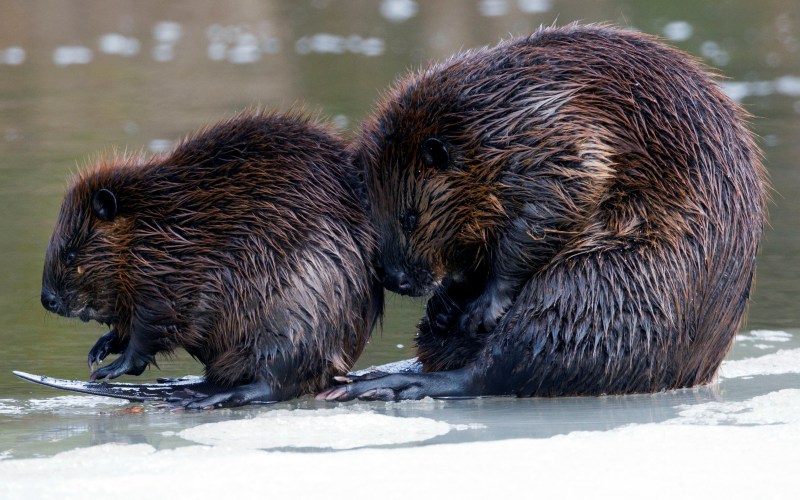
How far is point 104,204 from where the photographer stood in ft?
14.3

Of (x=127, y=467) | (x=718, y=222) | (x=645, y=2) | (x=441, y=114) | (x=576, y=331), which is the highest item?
(x=645, y=2)

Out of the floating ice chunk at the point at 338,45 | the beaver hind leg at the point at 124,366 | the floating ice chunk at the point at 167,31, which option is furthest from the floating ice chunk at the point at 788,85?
the beaver hind leg at the point at 124,366

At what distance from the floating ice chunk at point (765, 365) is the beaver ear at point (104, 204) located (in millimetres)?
2177

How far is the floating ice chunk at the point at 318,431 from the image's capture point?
347 cm

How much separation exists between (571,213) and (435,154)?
1.70ft

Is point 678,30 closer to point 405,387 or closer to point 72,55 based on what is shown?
point 72,55

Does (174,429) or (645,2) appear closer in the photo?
(174,429)

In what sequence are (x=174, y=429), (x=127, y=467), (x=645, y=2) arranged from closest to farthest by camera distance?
1. (x=127, y=467)
2. (x=174, y=429)
3. (x=645, y=2)

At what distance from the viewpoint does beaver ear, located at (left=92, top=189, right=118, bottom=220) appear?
4320mm

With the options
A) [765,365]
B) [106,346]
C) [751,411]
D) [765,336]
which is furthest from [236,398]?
[765,336]

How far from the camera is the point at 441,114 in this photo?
4.38m

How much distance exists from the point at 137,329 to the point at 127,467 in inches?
44.5

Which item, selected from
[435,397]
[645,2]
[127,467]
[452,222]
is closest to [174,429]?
[127,467]

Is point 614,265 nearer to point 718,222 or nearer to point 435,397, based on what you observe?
point 718,222
